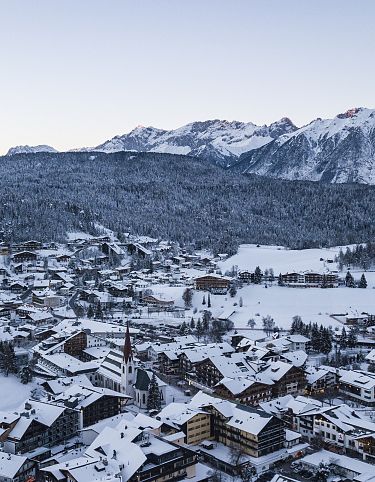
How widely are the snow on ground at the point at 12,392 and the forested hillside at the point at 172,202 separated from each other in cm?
5583

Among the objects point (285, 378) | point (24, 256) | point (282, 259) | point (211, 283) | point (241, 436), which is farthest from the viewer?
point (282, 259)

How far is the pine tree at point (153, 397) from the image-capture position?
3297 centimetres

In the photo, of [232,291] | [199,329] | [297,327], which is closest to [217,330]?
[199,329]

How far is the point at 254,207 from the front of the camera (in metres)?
150

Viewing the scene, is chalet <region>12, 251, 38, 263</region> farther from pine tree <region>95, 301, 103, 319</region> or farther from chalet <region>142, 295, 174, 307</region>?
pine tree <region>95, 301, 103, 319</region>

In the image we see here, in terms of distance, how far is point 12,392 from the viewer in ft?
117

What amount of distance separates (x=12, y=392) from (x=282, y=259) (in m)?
57.7

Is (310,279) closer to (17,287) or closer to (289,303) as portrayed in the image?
(289,303)

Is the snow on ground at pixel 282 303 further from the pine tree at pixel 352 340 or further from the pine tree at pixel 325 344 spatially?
the pine tree at pixel 325 344

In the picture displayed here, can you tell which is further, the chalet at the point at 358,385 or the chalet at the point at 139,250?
the chalet at the point at 139,250

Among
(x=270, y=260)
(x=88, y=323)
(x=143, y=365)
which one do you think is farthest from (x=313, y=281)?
(x=143, y=365)

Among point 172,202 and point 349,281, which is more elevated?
point 172,202

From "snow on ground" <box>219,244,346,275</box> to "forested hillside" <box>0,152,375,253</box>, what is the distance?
621cm

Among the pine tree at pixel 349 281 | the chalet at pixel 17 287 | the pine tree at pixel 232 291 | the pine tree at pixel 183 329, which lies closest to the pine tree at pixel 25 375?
the pine tree at pixel 183 329
